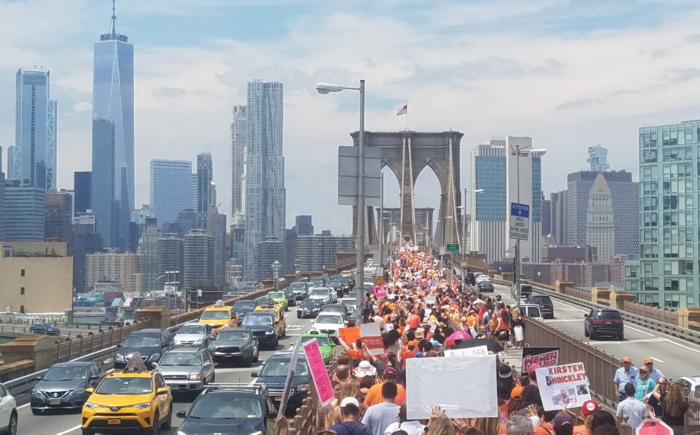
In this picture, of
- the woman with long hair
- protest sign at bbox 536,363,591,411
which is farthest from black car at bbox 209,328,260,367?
protest sign at bbox 536,363,591,411

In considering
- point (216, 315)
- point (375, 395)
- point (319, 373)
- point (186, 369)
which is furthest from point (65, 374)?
point (216, 315)

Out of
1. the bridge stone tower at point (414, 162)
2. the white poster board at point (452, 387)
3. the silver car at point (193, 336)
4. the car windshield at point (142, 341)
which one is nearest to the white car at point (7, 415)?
the white poster board at point (452, 387)

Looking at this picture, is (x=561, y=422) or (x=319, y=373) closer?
(x=561, y=422)

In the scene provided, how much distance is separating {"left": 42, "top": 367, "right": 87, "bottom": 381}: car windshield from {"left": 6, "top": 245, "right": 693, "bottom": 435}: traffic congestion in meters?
0.02

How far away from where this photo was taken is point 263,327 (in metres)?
36.0

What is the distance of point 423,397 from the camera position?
377 inches

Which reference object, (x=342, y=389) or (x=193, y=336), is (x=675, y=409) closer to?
(x=342, y=389)

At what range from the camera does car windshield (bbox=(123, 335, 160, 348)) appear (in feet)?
96.2

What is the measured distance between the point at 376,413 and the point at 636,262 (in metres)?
103

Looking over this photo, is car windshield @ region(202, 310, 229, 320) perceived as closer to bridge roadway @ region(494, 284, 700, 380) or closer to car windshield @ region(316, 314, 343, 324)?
car windshield @ region(316, 314, 343, 324)

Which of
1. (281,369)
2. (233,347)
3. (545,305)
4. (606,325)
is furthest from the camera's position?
(545,305)

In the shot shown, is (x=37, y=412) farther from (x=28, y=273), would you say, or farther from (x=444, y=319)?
(x=28, y=273)

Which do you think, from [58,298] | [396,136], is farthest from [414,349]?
[396,136]

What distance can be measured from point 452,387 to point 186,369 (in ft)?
47.7
